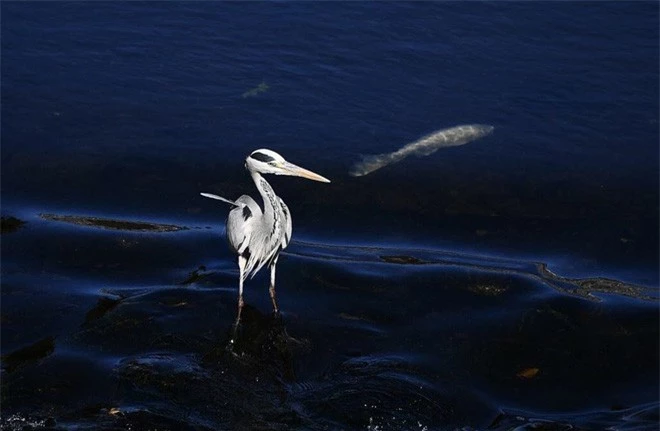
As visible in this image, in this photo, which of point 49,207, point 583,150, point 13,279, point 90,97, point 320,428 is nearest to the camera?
point 320,428

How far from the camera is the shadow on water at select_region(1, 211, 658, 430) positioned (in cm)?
802

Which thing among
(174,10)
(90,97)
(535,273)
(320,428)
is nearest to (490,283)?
(535,273)

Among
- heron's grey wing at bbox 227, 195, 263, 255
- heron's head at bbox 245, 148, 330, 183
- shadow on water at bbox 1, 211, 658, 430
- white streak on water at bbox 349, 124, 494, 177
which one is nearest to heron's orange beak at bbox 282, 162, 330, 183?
heron's head at bbox 245, 148, 330, 183

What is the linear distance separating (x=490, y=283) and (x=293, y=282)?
6.59ft

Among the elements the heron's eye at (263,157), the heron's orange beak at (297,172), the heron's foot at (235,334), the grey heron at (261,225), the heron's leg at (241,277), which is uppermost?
the heron's eye at (263,157)

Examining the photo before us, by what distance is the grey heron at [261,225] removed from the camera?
9422mm

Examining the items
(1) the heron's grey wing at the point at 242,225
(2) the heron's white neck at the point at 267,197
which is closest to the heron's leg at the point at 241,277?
(1) the heron's grey wing at the point at 242,225

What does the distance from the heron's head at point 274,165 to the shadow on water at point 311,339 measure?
1121mm

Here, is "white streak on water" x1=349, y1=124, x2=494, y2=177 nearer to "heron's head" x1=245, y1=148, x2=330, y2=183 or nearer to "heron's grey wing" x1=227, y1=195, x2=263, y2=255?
"heron's head" x1=245, y1=148, x2=330, y2=183

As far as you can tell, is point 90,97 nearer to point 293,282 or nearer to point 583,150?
point 293,282

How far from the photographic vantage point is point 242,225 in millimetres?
9398

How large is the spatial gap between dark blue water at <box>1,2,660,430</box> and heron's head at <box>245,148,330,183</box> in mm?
1128

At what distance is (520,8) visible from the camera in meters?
15.6

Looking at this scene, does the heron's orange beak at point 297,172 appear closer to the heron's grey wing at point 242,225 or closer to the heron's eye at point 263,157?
the heron's eye at point 263,157
